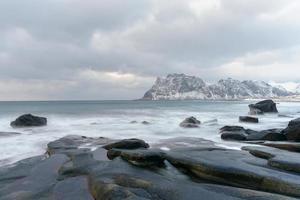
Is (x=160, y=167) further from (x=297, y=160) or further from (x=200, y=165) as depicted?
(x=297, y=160)

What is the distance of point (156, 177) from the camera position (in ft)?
26.6

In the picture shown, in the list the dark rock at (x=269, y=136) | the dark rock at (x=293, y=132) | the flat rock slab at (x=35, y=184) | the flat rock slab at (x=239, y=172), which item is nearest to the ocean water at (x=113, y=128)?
the dark rock at (x=269, y=136)

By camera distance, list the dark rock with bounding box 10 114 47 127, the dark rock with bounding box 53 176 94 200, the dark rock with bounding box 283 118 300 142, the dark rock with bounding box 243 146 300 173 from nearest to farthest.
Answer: the dark rock with bounding box 53 176 94 200 → the dark rock with bounding box 243 146 300 173 → the dark rock with bounding box 283 118 300 142 → the dark rock with bounding box 10 114 47 127

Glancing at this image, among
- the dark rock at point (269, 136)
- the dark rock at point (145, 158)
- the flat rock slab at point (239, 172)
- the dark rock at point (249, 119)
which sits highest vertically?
the dark rock at point (145, 158)

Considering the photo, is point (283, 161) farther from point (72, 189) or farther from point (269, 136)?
point (269, 136)

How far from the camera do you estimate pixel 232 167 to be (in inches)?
347

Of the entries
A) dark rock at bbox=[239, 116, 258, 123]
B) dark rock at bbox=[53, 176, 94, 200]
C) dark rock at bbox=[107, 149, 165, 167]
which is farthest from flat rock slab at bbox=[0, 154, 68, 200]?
dark rock at bbox=[239, 116, 258, 123]

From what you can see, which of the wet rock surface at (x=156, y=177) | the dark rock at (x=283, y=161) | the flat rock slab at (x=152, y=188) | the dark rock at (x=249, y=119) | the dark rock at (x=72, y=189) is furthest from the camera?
the dark rock at (x=249, y=119)

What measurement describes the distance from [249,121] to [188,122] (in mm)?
8187

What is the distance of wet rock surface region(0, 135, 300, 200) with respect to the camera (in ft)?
23.2

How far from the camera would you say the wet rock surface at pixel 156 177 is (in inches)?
279

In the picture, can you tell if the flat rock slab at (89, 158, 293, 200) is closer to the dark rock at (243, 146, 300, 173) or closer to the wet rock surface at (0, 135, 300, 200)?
the wet rock surface at (0, 135, 300, 200)

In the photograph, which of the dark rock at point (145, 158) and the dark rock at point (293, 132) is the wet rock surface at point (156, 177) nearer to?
the dark rock at point (145, 158)

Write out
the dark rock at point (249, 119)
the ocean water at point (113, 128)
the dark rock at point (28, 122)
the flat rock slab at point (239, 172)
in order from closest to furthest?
the flat rock slab at point (239, 172)
the ocean water at point (113, 128)
the dark rock at point (28, 122)
the dark rock at point (249, 119)
